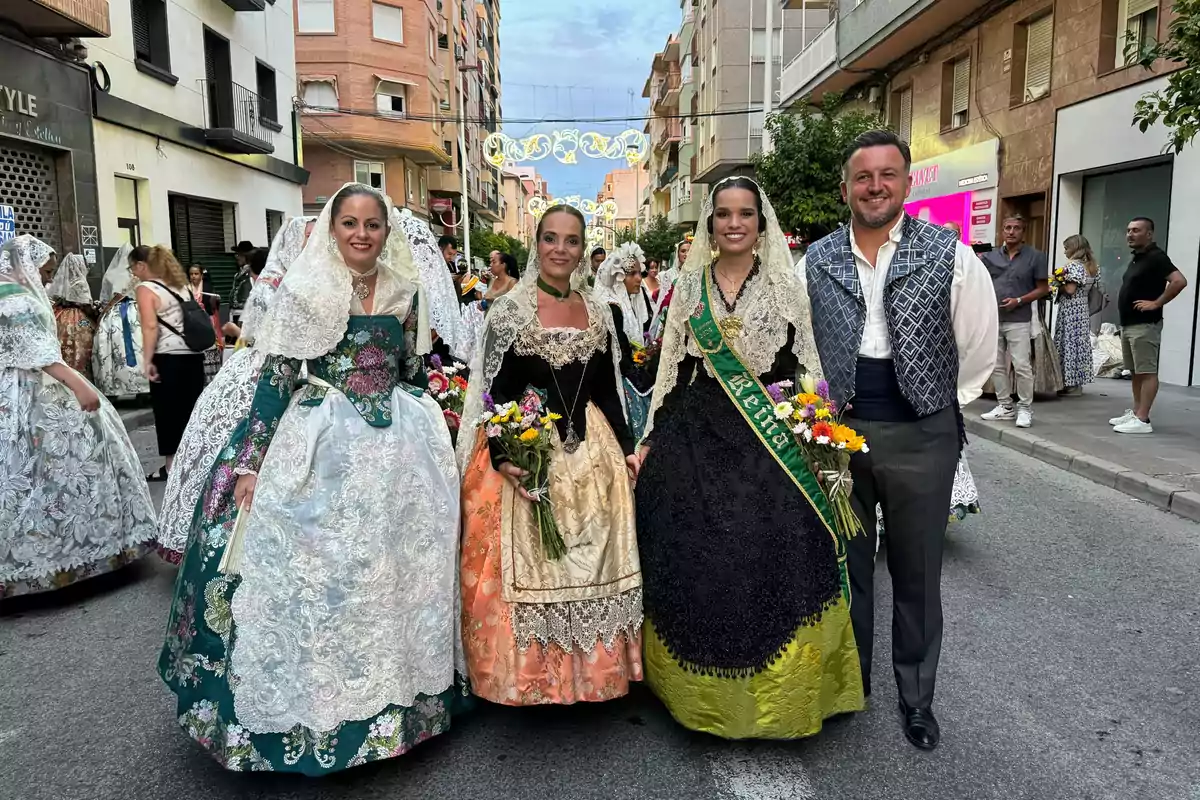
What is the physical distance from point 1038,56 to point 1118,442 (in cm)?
868

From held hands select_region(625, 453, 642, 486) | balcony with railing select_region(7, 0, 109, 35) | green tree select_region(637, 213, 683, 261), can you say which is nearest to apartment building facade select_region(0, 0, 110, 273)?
balcony with railing select_region(7, 0, 109, 35)

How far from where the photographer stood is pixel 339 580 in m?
2.77

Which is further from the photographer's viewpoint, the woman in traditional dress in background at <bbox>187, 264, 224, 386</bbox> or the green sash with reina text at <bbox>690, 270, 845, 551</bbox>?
the woman in traditional dress in background at <bbox>187, 264, 224, 386</bbox>

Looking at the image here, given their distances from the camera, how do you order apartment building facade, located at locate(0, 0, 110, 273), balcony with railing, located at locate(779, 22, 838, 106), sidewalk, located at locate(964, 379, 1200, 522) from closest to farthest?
1. sidewalk, located at locate(964, 379, 1200, 522)
2. apartment building facade, located at locate(0, 0, 110, 273)
3. balcony with railing, located at locate(779, 22, 838, 106)

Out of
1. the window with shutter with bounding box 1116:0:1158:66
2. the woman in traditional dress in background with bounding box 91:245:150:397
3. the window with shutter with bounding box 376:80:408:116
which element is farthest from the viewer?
the window with shutter with bounding box 376:80:408:116

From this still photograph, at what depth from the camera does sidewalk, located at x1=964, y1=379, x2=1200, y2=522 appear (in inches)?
250

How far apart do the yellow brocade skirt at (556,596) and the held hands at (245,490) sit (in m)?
0.76

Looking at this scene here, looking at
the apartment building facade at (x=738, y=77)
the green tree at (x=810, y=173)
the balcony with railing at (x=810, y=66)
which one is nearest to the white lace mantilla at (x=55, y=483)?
the green tree at (x=810, y=173)

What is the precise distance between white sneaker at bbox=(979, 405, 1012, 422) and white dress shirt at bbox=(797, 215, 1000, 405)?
6.89 metres

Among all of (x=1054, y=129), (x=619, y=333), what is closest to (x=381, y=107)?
(x=1054, y=129)

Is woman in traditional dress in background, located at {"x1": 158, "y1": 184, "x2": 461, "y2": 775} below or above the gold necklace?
below

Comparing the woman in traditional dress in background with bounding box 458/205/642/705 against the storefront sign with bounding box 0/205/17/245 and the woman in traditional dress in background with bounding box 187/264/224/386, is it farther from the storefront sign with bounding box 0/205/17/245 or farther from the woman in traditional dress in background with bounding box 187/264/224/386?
the storefront sign with bounding box 0/205/17/245

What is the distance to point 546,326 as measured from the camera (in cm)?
338

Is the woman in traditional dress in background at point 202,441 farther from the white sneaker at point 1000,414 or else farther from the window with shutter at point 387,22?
the window with shutter at point 387,22
